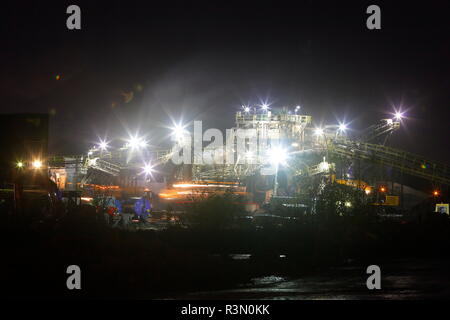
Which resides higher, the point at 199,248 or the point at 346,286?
the point at 199,248

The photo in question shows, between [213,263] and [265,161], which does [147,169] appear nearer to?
A: [265,161]

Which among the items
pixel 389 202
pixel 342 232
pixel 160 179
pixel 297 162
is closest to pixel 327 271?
pixel 342 232

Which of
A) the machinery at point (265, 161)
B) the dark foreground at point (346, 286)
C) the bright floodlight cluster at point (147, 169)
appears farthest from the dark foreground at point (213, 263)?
the bright floodlight cluster at point (147, 169)

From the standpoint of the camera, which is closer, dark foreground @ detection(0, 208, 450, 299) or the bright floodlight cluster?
dark foreground @ detection(0, 208, 450, 299)

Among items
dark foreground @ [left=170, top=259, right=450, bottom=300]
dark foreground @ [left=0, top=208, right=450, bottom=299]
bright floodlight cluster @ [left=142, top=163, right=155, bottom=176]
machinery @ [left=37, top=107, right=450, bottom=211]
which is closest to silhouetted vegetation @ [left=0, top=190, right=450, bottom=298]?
dark foreground @ [left=0, top=208, right=450, bottom=299]

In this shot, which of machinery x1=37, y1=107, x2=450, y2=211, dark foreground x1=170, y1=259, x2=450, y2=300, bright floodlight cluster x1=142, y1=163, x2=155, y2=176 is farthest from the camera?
bright floodlight cluster x1=142, y1=163, x2=155, y2=176

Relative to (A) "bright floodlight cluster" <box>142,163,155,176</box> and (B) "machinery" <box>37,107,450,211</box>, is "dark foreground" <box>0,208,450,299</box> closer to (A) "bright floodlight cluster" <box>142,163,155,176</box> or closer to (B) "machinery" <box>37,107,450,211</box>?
(B) "machinery" <box>37,107,450,211</box>

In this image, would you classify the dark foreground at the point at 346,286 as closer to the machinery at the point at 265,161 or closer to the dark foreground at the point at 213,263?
the dark foreground at the point at 213,263

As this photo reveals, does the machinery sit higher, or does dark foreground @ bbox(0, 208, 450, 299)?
the machinery

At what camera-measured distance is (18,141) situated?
3222cm

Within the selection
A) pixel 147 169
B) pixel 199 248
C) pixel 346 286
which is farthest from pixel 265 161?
pixel 346 286

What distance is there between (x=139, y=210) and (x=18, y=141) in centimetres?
1226

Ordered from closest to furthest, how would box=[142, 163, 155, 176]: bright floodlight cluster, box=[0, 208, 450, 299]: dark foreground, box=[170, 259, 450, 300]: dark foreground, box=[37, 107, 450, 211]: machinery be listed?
box=[170, 259, 450, 300]: dark foreground → box=[0, 208, 450, 299]: dark foreground → box=[37, 107, 450, 211]: machinery → box=[142, 163, 155, 176]: bright floodlight cluster
